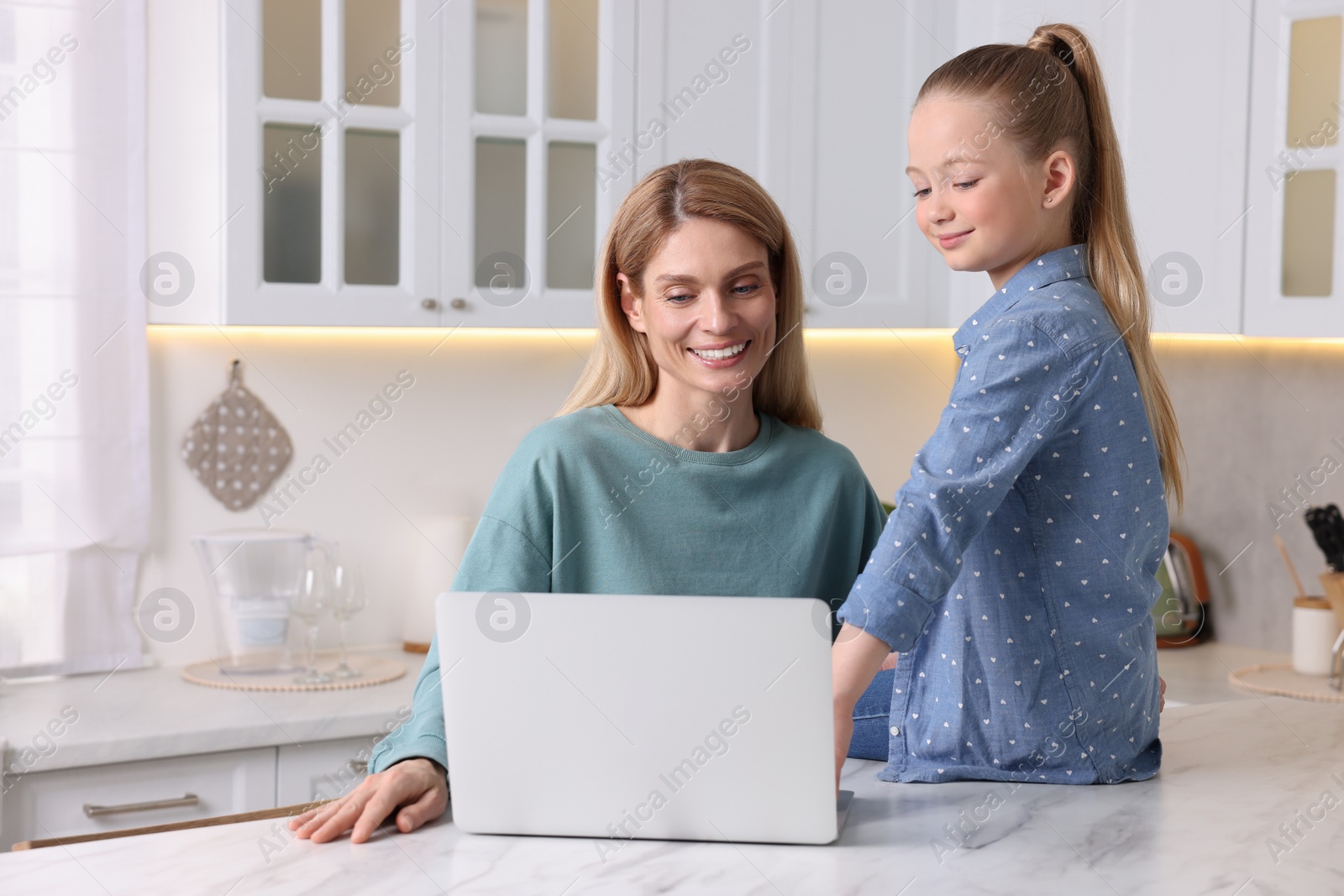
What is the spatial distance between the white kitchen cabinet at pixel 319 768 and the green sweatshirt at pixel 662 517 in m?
0.96

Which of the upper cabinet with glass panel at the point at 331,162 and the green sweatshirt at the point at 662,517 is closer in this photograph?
the green sweatshirt at the point at 662,517

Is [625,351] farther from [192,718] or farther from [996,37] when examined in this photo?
[996,37]

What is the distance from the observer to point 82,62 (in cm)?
223

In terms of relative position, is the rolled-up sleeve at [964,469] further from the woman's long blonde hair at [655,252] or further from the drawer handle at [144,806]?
the drawer handle at [144,806]

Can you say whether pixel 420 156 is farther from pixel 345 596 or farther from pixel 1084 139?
pixel 1084 139

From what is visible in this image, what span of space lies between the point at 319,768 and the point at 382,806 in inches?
48.3

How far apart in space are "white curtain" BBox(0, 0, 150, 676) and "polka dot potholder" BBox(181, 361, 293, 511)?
13 centimetres

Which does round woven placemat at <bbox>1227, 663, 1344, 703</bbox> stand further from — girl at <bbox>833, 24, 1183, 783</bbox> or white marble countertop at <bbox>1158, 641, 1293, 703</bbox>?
girl at <bbox>833, 24, 1183, 783</bbox>

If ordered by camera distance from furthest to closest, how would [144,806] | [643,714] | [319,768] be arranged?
[319,768], [144,806], [643,714]

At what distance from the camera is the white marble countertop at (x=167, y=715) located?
194 cm

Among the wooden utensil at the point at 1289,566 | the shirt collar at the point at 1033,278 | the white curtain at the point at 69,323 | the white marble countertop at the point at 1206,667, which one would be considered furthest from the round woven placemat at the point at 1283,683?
the white curtain at the point at 69,323

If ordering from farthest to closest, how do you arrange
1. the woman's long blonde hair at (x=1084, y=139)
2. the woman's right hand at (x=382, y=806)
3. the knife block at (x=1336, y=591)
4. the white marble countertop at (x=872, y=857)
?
1. the knife block at (x=1336, y=591)
2. the woman's long blonde hair at (x=1084, y=139)
3. the woman's right hand at (x=382, y=806)
4. the white marble countertop at (x=872, y=857)

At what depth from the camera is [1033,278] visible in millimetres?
1074

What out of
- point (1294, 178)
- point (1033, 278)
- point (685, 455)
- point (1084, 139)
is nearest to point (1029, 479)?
point (1033, 278)
